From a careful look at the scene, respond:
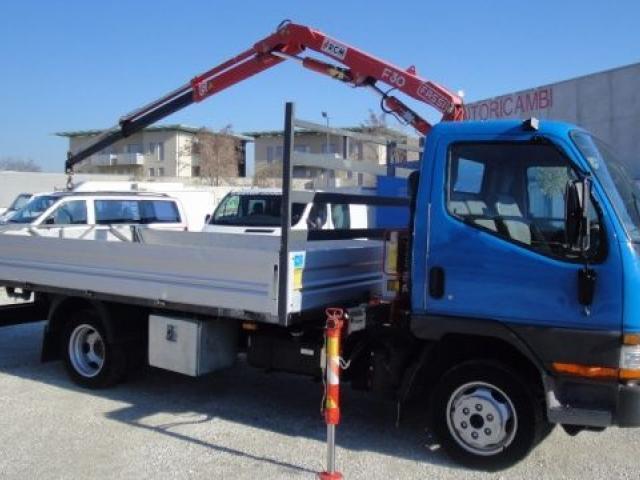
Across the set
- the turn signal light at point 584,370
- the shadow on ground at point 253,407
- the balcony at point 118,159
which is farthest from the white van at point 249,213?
the balcony at point 118,159

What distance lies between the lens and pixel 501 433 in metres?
5.06

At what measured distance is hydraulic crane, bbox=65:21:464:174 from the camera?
26.9 ft

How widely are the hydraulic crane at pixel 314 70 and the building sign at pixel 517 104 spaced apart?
10073 mm

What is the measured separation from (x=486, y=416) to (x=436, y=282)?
39.5 inches

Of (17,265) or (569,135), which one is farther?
(17,265)

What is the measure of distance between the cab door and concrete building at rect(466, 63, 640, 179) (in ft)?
39.7

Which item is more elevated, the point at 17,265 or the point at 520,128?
the point at 520,128

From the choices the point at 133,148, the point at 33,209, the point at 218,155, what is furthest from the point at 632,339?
the point at 133,148

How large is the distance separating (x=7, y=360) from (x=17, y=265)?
1586 millimetres

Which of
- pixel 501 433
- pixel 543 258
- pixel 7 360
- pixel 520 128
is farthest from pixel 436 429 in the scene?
pixel 7 360

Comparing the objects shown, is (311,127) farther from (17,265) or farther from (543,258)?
(17,265)

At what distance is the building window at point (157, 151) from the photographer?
87938 millimetres

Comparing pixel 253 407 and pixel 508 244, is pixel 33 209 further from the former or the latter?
pixel 508 244

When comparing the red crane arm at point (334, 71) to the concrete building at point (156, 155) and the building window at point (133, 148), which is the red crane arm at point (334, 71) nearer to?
the concrete building at point (156, 155)
